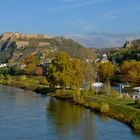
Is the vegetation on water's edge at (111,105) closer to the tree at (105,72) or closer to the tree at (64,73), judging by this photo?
the tree at (64,73)

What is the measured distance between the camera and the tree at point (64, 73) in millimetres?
50156

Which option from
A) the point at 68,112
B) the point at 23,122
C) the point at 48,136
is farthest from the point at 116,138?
the point at 68,112

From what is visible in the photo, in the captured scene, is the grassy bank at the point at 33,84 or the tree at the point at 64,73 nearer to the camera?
the tree at the point at 64,73

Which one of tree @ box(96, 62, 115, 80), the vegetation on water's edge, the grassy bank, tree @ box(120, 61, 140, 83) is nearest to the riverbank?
the vegetation on water's edge

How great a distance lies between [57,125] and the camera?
28.5 meters

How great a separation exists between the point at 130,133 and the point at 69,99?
18523 millimetres

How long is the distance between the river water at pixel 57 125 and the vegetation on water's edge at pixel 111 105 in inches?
25.7

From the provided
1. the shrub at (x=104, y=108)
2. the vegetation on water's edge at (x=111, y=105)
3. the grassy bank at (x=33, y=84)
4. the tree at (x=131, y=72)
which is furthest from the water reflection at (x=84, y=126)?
the tree at (x=131, y=72)

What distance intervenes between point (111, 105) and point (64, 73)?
16072 mm

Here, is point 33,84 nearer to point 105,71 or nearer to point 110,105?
point 105,71

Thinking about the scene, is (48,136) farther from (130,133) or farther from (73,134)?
(130,133)

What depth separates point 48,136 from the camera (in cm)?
2492

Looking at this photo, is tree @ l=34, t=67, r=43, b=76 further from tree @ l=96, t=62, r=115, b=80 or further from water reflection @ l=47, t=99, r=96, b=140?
water reflection @ l=47, t=99, r=96, b=140

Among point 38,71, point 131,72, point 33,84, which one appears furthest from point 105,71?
point 38,71
